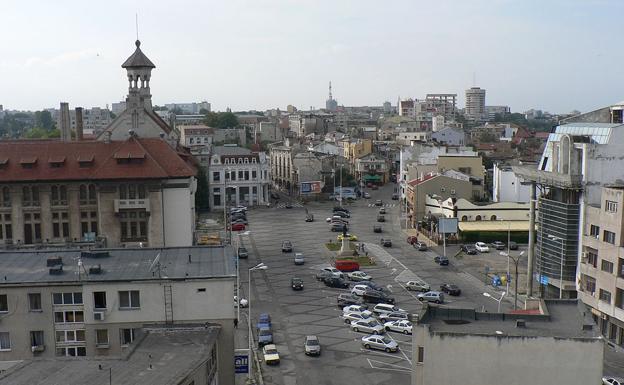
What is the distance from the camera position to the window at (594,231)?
1533 inches

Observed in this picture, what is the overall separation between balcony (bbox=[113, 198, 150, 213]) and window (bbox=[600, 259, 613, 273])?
28746 mm

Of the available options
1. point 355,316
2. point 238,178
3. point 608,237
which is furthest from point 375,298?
point 238,178

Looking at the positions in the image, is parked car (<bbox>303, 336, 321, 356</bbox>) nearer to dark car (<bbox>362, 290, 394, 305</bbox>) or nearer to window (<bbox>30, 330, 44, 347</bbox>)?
dark car (<bbox>362, 290, 394, 305</bbox>)

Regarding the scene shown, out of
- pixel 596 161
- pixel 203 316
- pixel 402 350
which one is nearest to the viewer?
pixel 203 316

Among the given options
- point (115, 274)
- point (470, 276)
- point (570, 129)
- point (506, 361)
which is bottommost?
point (470, 276)

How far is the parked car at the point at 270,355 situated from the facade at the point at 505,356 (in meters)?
11.9

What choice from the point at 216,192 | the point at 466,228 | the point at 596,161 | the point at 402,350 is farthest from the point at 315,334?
Result: the point at 216,192

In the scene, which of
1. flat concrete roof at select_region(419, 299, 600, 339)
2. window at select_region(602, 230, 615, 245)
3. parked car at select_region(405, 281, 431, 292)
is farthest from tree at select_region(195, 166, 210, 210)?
flat concrete roof at select_region(419, 299, 600, 339)

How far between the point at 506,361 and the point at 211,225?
51.8 meters

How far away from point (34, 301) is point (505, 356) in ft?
51.2

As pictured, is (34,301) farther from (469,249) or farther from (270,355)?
(469,249)

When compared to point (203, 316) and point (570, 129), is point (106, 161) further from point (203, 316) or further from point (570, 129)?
point (570, 129)

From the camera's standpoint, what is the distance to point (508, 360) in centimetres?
2061

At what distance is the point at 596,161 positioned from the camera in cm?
4062
